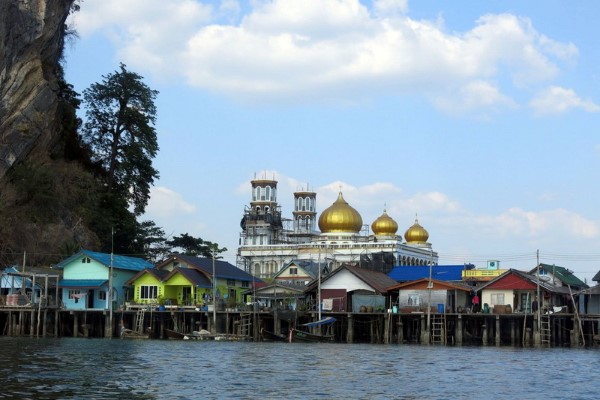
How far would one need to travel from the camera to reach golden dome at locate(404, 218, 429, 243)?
134000mm

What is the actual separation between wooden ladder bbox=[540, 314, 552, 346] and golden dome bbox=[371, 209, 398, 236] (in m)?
59.5

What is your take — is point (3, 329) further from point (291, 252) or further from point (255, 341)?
point (291, 252)

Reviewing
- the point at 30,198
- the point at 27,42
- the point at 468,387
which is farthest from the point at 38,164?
the point at 468,387

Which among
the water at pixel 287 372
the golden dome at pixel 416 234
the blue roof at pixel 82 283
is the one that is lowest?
the water at pixel 287 372

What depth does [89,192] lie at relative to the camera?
95.0 meters

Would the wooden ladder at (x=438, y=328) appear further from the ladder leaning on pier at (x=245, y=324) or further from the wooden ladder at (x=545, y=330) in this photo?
the ladder leaning on pier at (x=245, y=324)

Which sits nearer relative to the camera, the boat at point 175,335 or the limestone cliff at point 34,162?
the boat at point 175,335

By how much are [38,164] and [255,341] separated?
31.4 metres

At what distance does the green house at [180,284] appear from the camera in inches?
3201

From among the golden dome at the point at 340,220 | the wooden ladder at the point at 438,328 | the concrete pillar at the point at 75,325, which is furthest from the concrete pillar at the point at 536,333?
the golden dome at the point at 340,220

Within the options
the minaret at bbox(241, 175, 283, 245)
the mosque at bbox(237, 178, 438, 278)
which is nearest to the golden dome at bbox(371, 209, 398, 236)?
the mosque at bbox(237, 178, 438, 278)

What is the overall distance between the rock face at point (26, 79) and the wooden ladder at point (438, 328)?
1606 inches

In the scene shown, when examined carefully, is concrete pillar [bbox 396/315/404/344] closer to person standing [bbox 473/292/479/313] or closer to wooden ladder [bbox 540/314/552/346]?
person standing [bbox 473/292/479/313]

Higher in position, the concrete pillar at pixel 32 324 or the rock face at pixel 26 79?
the rock face at pixel 26 79
